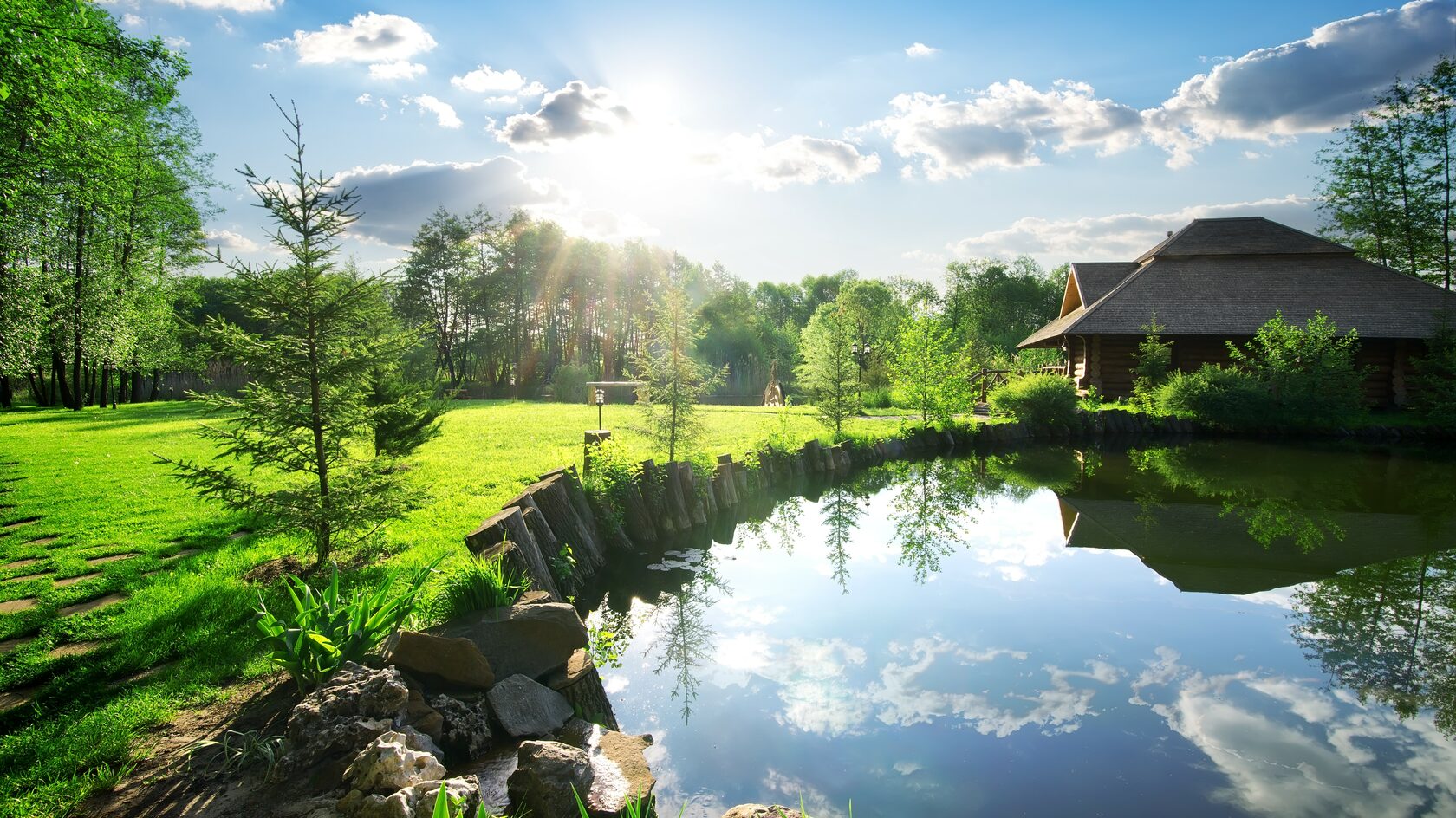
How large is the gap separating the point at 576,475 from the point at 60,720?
475 centimetres

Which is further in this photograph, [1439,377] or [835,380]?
[1439,377]

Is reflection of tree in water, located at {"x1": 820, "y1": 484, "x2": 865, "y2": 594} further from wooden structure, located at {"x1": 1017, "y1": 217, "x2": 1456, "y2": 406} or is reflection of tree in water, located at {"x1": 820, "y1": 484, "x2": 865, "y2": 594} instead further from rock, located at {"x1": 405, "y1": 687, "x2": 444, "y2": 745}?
wooden structure, located at {"x1": 1017, "y1": 217, "x2": 1456, "y2": 406}

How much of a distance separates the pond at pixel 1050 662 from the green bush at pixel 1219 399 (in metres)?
9.97

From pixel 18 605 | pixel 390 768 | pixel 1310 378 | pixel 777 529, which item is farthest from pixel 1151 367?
pixel 18 605

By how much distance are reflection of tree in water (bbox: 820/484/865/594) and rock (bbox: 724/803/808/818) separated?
407cm

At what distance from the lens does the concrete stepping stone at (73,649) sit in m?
4.21

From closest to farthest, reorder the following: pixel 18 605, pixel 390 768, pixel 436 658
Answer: pixel 390 768, pixel 436 658, pixel 18 605

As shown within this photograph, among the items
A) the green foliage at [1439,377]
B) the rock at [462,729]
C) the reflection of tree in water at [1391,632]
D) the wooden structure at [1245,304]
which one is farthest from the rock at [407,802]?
the green foliage at [1439,377]

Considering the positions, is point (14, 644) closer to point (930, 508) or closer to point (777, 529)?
point (777, 529)

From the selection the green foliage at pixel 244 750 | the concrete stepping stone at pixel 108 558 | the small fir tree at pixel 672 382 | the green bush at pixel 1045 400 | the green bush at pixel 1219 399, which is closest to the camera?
the green foliage at pixel 244 750

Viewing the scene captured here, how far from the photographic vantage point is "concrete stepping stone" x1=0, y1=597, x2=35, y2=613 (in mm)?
4891

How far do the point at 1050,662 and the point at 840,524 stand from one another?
463 centimetres

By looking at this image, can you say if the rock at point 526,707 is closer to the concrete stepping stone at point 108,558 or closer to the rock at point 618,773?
the rock at point 618,773

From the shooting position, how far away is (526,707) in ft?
12.8
